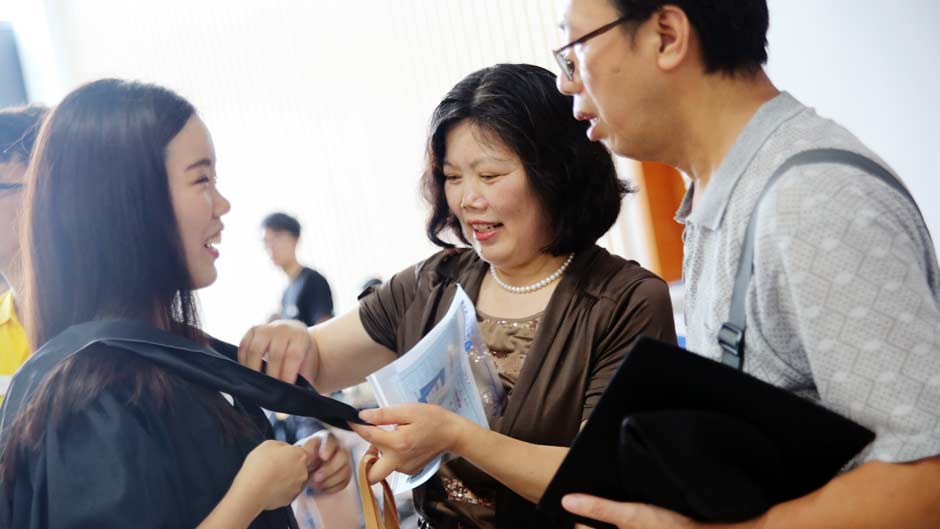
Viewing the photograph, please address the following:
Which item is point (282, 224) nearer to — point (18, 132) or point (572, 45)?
point (18, 132)

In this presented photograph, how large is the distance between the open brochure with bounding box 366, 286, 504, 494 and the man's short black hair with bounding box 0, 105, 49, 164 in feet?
3.41

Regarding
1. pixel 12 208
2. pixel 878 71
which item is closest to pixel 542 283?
pixel 12 208

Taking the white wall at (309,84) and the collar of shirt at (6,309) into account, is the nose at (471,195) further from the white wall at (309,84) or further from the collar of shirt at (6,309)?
the white wall at (309,84)

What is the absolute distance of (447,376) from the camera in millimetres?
1429

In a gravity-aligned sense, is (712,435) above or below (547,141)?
below

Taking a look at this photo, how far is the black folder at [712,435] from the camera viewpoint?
0.86 metres

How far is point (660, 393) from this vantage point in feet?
2.99

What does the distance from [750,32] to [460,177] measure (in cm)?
79

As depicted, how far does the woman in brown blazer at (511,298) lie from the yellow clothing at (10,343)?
72cm

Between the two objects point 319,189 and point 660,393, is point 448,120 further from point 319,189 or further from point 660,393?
point 319,189

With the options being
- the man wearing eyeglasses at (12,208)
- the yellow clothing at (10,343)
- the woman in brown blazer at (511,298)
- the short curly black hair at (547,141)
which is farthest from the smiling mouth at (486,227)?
the yellow clothing at (10,343)

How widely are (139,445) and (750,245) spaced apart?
0.88 metres

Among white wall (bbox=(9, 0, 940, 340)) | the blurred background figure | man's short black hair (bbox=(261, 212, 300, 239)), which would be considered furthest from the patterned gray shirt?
man's short black hair (bbox=(261, 212, 300, 239))

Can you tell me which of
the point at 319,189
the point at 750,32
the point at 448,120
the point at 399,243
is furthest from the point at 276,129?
the point at 750,32
